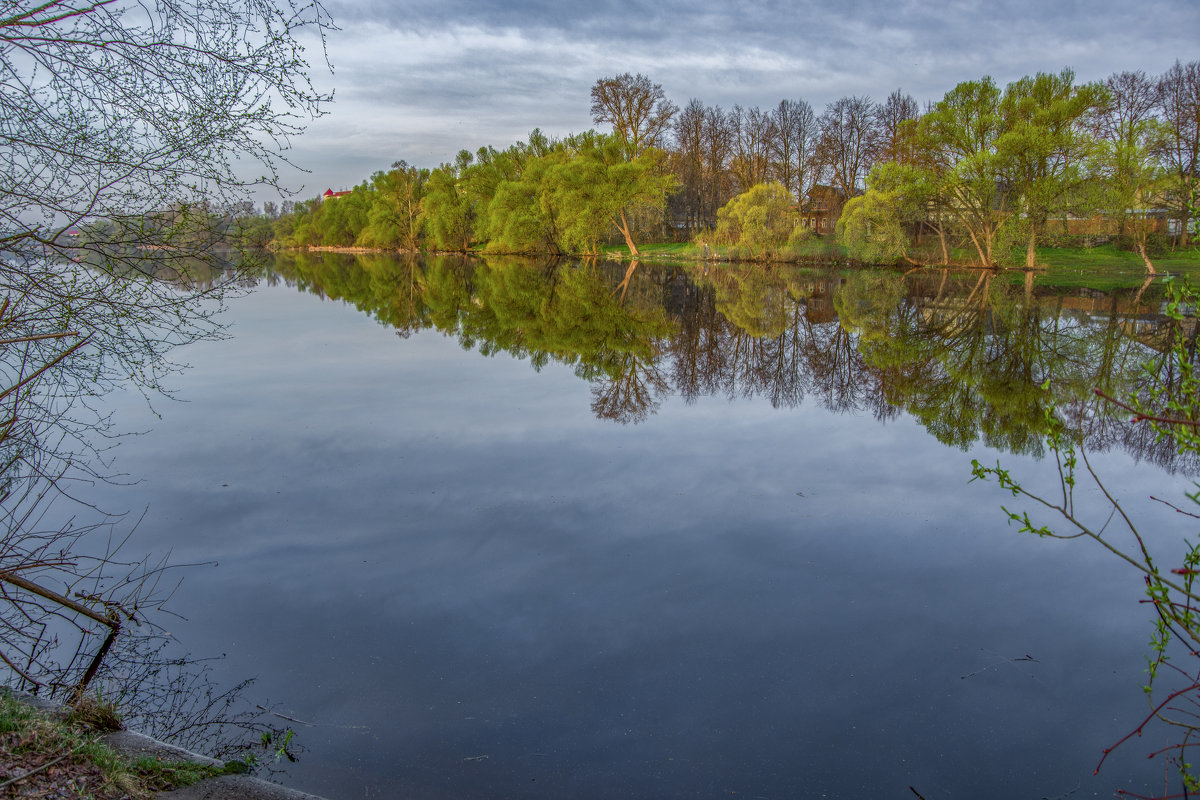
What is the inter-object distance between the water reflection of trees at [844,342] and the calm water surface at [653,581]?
154mm

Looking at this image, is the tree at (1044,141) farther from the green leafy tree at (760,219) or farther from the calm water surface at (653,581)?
the calm water surface at (653,581)

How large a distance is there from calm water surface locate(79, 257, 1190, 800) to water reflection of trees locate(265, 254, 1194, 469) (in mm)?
154

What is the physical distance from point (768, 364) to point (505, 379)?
5171 millimetres

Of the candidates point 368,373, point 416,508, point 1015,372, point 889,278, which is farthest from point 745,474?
point 889,278

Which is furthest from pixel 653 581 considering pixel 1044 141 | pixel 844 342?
pixel 1044 141

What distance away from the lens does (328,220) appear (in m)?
89.1

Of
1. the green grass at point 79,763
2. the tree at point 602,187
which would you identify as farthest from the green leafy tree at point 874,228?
the green grass at point 79,763

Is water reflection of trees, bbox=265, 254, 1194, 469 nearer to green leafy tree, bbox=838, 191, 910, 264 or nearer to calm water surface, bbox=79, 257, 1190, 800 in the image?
calm water surface, bbox=79, 257, 1190, 800

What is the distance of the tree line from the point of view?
33156 millimetres

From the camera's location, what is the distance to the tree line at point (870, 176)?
109ft

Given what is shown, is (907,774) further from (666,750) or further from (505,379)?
(505,379)

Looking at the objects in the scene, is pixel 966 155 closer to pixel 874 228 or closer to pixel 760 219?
pixel 874 228

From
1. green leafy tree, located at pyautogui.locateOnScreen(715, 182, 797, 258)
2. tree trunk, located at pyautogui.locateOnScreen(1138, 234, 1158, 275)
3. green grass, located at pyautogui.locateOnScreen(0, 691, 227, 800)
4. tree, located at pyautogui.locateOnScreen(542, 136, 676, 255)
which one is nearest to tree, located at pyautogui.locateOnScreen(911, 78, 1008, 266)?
tree trunk, located at pyautogui.locateOnScreen(1138, 234, 1158, 275)

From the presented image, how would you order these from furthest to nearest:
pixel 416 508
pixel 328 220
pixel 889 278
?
pixel 328 220 < pixel 889 278 < pixel 416 508
